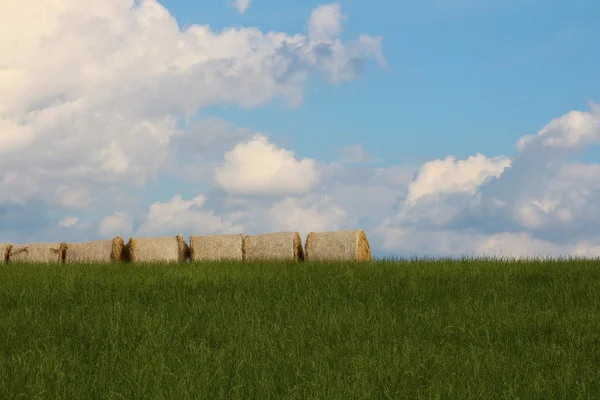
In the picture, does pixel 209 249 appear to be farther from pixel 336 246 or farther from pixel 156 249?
pixel 336 246

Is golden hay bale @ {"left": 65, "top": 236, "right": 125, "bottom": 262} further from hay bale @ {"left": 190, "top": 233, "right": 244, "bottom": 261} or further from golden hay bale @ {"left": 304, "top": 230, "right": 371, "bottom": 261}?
golden hay bale @ {"left": 304, "top": 230, "right": 371, "bottom": 261}

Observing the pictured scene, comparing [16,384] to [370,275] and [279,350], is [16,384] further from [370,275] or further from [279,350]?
[370,275]

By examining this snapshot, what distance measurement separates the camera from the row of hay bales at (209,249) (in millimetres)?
15031

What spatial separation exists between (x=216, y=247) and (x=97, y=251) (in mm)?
2829

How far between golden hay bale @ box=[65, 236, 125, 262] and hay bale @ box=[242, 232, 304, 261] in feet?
9.52

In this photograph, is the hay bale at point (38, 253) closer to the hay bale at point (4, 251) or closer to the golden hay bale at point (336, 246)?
the hay bale at point (4, 251)

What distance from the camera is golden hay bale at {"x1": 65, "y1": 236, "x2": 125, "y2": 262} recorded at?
51.9ft

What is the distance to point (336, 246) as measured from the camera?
593 inches

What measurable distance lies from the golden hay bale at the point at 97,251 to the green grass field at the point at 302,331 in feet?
5.96

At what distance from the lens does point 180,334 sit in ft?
28.9

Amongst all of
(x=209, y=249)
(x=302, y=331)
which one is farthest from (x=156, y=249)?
(x=302, y=331)

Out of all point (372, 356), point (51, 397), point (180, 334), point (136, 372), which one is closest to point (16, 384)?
point (51, 397)

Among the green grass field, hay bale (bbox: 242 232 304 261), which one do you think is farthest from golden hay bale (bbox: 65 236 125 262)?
hay bale (bbox: 242 232 304 261)

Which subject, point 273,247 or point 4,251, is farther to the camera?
point 4,251
